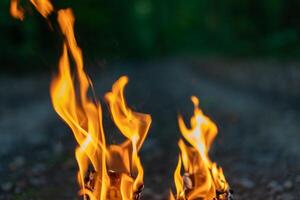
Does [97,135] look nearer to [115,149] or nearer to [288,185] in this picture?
[115,149]

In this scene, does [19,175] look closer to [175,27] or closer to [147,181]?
[147,181]

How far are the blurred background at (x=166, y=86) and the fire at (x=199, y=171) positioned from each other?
114 centimetres

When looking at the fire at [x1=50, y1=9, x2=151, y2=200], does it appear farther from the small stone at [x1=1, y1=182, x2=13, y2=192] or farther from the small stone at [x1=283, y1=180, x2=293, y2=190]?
the small stone at [x1=283, y1=180, x2=293, y2=190]

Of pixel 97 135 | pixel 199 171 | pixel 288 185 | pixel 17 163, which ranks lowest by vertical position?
pixel 17 163

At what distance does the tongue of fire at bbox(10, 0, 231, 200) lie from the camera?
390 centimetres

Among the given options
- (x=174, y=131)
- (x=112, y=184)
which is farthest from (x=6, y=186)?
(x=174, y=131)

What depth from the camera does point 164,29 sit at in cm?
3011

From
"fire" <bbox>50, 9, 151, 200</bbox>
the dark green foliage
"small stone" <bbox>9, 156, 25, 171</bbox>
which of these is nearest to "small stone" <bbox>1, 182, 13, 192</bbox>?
"small stone" <bbox>9, 156, 25, 171</bbox>

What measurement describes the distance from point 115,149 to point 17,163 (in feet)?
9.71

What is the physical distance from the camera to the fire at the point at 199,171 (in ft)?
13.0

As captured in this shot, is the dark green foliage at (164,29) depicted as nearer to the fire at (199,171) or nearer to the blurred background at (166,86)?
the blurred background at (166,86)

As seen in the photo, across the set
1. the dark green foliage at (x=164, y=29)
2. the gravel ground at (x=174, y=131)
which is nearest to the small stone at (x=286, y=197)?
the gravel ground at (x=174, y=131)

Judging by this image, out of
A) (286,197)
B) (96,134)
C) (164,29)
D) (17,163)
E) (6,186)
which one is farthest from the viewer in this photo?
(164,29)

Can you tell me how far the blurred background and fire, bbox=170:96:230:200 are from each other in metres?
1.14
